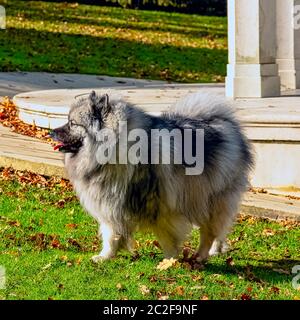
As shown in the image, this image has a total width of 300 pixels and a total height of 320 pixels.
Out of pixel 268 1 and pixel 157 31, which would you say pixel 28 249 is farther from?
pixel 157 31

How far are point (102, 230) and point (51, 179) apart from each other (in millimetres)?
3015

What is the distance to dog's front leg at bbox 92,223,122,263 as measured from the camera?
8.03 metres

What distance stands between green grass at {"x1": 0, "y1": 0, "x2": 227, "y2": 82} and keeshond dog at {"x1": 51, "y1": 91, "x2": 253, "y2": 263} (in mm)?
13599

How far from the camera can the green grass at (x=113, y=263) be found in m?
7.27

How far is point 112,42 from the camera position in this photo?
27391 mm

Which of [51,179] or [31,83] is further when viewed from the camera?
[31,83]

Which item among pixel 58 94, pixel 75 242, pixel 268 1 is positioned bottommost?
pixel 75 242

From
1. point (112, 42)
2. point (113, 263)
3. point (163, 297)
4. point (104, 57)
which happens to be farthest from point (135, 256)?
point (112, 42)

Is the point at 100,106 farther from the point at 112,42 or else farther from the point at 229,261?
the point at 112,42

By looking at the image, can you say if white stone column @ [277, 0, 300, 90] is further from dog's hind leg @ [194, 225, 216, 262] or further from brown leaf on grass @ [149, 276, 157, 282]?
brown leaf on grass @ [149, 276, 157, 282]

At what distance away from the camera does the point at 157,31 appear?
30.0 metres

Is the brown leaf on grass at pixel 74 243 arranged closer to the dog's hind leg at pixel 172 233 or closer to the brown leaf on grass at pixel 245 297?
the dog's hind leg at pixel 172 233

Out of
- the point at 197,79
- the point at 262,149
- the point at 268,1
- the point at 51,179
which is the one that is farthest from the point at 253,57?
the point at 197,79

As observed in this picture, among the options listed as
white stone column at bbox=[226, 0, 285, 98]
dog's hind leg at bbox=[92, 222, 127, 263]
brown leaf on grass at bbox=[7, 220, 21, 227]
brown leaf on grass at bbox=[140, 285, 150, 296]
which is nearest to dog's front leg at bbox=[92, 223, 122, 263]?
dog's hind leg at bbox=[92, 222, 127, 263]
